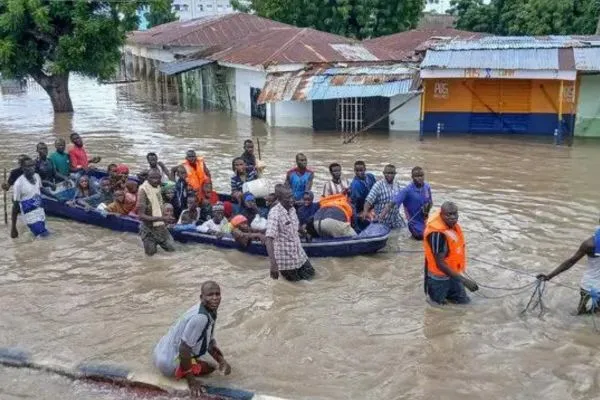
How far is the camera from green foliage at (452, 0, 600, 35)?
26.8m

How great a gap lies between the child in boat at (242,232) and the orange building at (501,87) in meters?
11.1

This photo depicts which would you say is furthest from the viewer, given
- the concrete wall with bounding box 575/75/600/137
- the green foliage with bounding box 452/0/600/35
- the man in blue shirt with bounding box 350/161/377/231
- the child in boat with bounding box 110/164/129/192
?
the green foliage with bounding box 452/0/600/35

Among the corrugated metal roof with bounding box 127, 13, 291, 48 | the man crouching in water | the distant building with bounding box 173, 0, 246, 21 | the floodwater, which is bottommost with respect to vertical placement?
the floodwater

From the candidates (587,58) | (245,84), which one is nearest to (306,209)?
(587,58)

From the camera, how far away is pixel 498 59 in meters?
18.7

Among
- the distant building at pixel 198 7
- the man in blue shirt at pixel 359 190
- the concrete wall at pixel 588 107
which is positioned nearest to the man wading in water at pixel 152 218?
the man in blue shirt at pixel 359 190

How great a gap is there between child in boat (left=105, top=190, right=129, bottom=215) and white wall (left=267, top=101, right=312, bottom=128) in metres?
11.9

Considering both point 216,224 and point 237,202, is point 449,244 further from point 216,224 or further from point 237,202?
point 237,202

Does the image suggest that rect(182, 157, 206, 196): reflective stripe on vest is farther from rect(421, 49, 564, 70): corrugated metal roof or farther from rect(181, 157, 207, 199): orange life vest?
rect(421, 49, 564, 70): corrugated metal roof

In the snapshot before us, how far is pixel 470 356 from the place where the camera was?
682 centimetres

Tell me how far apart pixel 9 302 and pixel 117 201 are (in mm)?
2786

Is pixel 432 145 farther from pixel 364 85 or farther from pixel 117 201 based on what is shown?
pixel 117 201

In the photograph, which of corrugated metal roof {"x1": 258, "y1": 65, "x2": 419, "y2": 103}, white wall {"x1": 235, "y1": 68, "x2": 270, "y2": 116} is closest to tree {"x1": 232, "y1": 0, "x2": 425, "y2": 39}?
white wall {"x1": 235, "y1": 68, "x2": 270, "y2": 116}

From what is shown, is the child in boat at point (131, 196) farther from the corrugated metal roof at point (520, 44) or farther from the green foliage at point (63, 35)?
the green foliage at point (63, 35)
